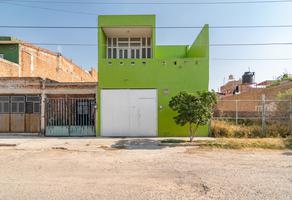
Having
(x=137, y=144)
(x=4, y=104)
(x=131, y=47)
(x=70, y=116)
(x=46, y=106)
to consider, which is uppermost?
(x=131, y=47)

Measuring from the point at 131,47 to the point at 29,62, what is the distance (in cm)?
1188

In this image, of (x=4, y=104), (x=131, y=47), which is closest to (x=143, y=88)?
(x=131, y=47)

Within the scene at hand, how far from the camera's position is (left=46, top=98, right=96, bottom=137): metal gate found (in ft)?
52.0

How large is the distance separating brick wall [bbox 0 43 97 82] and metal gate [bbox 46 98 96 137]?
710cm

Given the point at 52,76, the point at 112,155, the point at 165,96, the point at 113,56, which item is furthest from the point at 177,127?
the point at 52,76

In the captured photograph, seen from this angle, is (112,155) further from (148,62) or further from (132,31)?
(132,31)

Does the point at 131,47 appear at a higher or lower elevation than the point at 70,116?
higher

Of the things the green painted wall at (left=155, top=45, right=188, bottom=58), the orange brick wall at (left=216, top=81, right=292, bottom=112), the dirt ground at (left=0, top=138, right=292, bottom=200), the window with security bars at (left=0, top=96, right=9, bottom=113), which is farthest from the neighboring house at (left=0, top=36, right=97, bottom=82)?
Answer: the orange brick wall at (left=216, top=81, right=292, bottom=112)

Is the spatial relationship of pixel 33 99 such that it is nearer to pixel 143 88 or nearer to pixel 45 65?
pixel 143 88

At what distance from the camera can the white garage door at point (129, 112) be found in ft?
50.5

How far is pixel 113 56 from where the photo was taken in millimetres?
18391

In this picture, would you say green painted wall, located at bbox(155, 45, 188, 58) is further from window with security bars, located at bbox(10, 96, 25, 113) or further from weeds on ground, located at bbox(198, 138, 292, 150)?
window with security bars, located at bbox(10, 96, 25, 113)

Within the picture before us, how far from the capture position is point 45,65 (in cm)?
2731

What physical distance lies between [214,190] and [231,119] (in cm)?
1093
